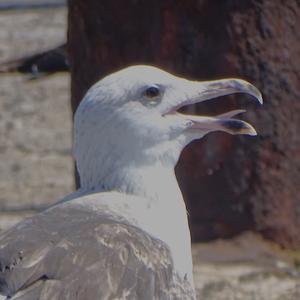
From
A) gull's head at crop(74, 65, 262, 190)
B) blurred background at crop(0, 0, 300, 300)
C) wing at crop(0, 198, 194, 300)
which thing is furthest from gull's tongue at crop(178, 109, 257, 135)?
blurred background at crop(0, 0, 300, 300)

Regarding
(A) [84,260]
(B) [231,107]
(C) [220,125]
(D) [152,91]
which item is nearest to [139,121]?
(D) [152,91]

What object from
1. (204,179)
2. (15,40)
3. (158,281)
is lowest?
(15,40)

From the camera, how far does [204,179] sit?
8.62 metres

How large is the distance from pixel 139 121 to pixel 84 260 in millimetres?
781

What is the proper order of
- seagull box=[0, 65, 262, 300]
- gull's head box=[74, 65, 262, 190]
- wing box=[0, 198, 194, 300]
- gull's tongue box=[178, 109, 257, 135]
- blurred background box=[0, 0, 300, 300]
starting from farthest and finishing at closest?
blurred background box=[0, 0, 300, 300] < gull's tongue box=[178, 109, 257, 135] < gull's head box=[74, 65, 262, 190] < seagull box=[0, 65, 262, 300] < wing box=[0, 198, 194, 300]

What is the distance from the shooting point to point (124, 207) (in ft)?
22.5

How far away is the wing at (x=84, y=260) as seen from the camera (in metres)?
6.21

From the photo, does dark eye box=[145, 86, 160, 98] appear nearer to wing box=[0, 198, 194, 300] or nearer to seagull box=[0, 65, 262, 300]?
seagull box=[0, 65, 262, 300]

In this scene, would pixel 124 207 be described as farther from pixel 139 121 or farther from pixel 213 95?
pixel 213 95

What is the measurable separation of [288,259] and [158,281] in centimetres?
219

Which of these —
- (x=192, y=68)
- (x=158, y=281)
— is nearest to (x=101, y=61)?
(x=192, y=68)

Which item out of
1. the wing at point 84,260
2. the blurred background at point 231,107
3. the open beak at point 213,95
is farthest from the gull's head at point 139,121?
the blurred background at point 231,107

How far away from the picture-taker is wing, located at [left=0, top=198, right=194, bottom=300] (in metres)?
6.21

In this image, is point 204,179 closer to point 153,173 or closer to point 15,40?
point 153,173
